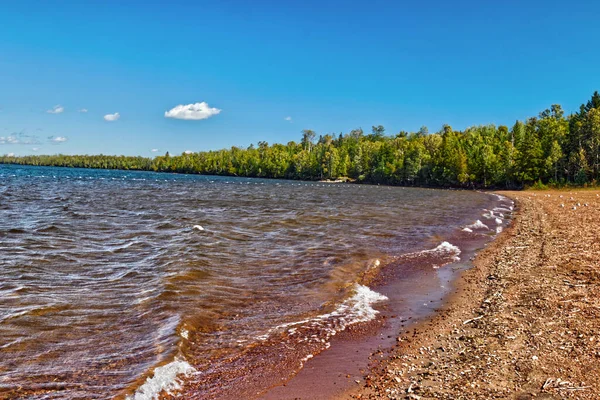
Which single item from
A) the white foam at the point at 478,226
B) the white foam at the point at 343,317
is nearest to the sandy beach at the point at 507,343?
the white foam at the point at 343,317

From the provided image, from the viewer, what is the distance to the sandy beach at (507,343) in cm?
612

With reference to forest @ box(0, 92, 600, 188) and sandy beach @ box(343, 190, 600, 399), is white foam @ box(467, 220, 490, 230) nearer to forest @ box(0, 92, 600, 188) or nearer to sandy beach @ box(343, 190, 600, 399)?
sandy beach @ box(343, 190, 600, 399)

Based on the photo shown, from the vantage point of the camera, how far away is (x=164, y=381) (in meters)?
6.73

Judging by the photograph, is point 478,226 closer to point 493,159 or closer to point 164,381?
point 164,381

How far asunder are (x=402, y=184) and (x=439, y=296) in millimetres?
133916

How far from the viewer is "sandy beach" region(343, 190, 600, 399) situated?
6.12m

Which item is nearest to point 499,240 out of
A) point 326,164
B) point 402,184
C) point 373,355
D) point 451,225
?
point 451,225

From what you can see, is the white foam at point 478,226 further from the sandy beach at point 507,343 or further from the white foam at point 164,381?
the white foam at point 164,381

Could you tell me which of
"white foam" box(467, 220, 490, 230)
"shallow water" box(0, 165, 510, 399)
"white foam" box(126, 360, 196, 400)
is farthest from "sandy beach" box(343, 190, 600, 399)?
"white foam" box(467, 220, 490, 230)

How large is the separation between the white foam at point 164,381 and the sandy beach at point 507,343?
290 cm

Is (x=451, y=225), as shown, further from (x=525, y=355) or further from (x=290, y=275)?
(x=525, y=355)

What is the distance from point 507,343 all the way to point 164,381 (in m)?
6.49

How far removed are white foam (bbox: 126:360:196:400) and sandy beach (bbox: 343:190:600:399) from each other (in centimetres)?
290

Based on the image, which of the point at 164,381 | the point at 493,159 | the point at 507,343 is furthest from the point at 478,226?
the point at 493,159
